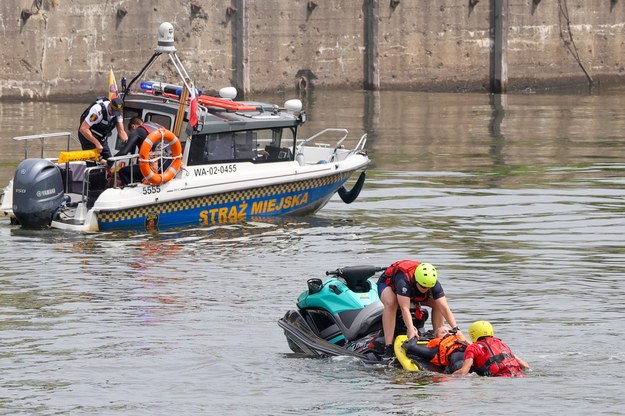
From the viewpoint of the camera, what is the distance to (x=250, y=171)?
76.2 feet

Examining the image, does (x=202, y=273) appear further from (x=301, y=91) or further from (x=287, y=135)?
(x=301, y=91)

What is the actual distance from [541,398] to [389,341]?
1.73 m

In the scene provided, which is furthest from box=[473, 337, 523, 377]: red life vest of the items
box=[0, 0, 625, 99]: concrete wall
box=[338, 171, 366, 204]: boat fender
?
box=[0, 0, 625, 99]: concrete wall

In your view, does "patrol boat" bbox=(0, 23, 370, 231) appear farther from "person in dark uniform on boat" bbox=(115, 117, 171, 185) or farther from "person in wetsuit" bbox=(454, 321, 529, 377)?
"person in wetsuit" bbox=(454, 321, 529, 377)

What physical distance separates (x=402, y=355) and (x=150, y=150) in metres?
8.49

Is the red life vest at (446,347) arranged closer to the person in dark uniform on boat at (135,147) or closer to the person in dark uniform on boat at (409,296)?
the person in dark uniform on boat at (409,296)

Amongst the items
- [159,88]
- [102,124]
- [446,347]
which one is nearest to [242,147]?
[159,88]

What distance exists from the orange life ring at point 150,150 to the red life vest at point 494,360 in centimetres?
886

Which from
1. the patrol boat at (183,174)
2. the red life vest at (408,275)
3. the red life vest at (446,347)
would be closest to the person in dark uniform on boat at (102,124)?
the patrol boat at (183,174)

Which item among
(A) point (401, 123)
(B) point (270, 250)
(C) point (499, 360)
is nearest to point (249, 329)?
(C) point (499, 360)

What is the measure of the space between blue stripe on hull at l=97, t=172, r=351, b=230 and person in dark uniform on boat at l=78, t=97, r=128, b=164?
130 cm

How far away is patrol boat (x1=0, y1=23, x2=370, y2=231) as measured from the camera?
861 inches

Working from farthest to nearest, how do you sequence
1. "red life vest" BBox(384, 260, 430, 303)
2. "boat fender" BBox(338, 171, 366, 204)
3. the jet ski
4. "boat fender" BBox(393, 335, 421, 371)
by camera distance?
"boat fender" BBox(338, 171, 366, 204) → the jet ski → "red life vest" BBox(384, 260, 430, 303) → "boat fender" BBox(393, 335, 421, 371)

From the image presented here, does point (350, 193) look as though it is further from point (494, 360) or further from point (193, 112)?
point (494, 360)
